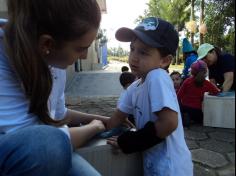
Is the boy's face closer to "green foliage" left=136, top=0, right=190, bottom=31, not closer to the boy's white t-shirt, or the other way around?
the boy's white t-shirt

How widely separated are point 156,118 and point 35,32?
61 centimetres

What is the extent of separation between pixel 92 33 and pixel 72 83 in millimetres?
8705

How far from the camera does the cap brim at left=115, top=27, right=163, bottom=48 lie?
4.64 feet

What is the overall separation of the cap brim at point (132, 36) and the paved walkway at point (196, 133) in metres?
0.45

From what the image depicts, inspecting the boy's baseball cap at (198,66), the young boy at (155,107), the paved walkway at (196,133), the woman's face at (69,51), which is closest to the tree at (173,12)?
the paved walkway at (196,133)

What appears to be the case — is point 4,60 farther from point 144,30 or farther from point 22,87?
point 144,30

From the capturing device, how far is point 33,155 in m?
0.89

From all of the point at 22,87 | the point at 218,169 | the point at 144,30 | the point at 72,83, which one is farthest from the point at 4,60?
the point at 72,83

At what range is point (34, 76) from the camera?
3.35 ft

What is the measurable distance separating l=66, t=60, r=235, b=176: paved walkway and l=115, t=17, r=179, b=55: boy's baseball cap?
1.41 ft

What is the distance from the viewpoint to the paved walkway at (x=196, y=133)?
1.46 meters

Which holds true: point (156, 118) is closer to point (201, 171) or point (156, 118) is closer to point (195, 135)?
point (201, 171)

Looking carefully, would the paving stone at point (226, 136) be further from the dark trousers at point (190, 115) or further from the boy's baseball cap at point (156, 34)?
the dark trousers at point (190, 115)

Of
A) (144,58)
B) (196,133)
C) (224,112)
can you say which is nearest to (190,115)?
(196,133)
